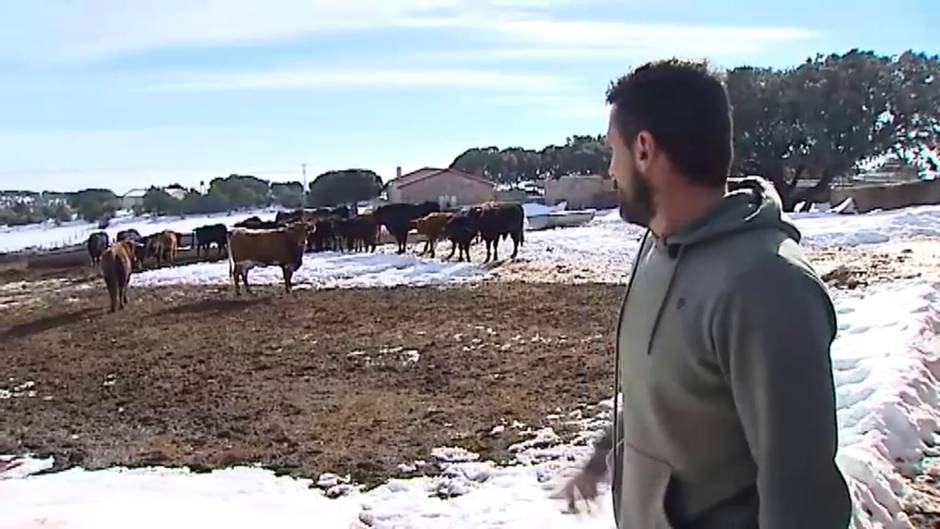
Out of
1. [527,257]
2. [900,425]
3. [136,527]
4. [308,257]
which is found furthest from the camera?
[308,257]

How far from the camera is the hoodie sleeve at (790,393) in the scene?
5.18 feet

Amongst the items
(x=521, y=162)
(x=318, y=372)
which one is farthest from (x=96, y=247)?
(x=521, y=162)

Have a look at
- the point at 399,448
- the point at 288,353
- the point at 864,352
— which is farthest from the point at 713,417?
the point at 288,353

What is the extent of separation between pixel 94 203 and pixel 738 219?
238 feet

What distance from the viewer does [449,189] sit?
59.6 meters

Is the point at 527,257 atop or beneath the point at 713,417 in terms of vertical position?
beneath

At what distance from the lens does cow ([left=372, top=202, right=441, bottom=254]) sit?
26.4 metres

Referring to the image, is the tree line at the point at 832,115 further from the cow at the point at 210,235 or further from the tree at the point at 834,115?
the cow at the point at 210,235

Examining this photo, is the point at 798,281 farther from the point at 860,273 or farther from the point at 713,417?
the point at 860,273

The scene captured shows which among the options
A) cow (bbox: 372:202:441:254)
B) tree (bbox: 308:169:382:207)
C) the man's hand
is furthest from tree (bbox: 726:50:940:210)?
the man's hand

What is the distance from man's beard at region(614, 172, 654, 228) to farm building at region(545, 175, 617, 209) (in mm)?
48017

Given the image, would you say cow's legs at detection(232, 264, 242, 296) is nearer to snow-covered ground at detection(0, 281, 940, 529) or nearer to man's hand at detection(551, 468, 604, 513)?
snow-covered ground at detection(0, 281, 940, 529)

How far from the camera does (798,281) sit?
5.32ft

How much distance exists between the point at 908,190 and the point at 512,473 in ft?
100
